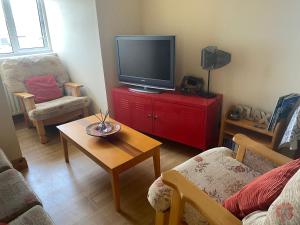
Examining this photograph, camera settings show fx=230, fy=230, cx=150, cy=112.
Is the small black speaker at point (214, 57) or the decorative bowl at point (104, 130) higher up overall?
the small black speaker at point (214, 57)

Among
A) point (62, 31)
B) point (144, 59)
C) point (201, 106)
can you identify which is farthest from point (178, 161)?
point (62, 31)

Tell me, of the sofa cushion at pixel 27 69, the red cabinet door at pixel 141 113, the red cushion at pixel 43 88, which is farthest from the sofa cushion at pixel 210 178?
the sofa cushion at pixel 27 69

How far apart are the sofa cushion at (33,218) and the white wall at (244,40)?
1.97m

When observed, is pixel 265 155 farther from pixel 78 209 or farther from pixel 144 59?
pixel 144 59

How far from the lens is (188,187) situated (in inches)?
42.9

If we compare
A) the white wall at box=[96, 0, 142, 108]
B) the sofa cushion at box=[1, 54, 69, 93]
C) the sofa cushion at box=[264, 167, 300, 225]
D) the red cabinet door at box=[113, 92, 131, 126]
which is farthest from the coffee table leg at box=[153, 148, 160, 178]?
the sofa cushion at box=[1, 54, 69, 93]

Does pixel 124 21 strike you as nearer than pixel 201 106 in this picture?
No

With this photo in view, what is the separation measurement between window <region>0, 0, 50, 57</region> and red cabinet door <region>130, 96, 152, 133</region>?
189 cm

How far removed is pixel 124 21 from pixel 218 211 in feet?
8.11

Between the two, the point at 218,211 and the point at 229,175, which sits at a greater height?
the point at 218,211

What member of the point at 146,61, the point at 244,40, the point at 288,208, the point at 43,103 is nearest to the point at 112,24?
the point at 146,61

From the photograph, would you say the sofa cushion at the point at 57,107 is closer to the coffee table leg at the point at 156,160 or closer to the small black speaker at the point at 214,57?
the coffee table leg at the point at 156,160

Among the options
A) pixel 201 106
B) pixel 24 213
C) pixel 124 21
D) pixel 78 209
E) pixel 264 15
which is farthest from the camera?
pixel 124 21

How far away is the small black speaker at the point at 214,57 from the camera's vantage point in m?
2.13
